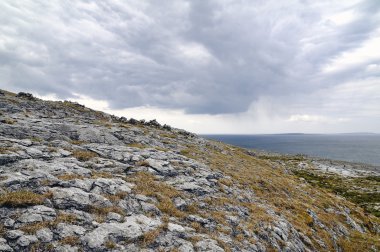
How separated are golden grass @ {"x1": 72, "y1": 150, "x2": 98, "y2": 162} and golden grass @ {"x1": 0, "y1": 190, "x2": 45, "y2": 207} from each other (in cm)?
772

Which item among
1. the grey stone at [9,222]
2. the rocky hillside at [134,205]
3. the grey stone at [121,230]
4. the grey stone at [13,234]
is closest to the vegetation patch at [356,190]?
the rocky hillside at [134,205]

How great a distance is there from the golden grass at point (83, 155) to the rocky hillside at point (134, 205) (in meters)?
0.08

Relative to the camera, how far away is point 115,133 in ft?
114

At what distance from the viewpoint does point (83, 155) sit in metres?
21.8

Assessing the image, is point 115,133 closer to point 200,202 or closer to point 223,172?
point 223,172

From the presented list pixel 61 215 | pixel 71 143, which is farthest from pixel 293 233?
pixel 71 143

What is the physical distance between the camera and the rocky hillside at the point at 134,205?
12.0 meters

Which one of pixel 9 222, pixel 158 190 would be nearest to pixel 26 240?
pixel 9 222

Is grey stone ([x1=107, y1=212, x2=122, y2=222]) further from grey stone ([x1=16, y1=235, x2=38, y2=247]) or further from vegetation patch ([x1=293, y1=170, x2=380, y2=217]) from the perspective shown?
vegetation patch ([x1=293, y1=170, x2=380, y2=217])

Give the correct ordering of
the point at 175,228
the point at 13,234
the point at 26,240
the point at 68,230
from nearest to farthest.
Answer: the point at 26,240, the point at 13,234, the point at 68,230, the point at 175,228

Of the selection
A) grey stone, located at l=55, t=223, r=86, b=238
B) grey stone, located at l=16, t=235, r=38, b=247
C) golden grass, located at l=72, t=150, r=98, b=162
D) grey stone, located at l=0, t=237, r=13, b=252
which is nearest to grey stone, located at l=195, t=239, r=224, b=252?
grey stone, located at l=55, t=223, r=86, b=238

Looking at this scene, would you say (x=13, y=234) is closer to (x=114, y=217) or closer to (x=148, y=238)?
(x=114, y=217)

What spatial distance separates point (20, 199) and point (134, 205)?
6012mm

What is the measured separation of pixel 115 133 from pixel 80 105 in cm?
2838
